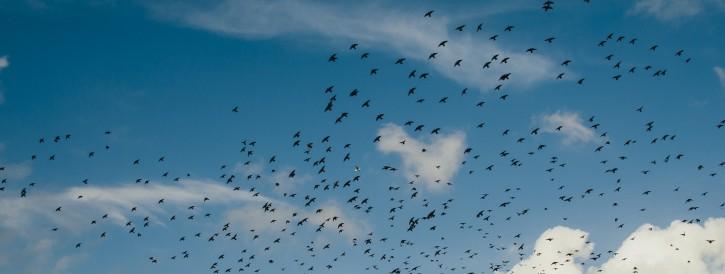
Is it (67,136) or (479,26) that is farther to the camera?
(67,136)

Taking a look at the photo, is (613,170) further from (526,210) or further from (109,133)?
(109,133)

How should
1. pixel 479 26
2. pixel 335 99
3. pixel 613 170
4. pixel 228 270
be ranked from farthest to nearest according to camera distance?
pixel 228 270 → pixel 613 170 → pixel 335 99 → pixel 479 26

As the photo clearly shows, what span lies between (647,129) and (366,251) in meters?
26.7

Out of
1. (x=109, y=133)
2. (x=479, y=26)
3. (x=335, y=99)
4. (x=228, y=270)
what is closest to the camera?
(x=479, y=26)

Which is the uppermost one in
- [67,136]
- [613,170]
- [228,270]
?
[613,170]

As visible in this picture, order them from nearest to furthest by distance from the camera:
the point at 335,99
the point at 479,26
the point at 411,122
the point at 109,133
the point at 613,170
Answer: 1. the point at 479,26
2. the point at 335,99
3. the point at 411,122
4. the point at 109,133
5. the point at 613,170

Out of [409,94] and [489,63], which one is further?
[409,94]

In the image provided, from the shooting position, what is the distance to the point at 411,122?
41.2 meters

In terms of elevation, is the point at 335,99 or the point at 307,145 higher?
the point at 307,145

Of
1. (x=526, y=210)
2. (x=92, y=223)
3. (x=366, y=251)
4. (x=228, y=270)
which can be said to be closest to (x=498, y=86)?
(x=526, y=210)

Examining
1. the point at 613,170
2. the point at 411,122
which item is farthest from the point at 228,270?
the point at 613,170

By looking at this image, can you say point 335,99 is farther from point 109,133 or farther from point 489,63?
point 109,133

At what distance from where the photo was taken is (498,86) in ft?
129

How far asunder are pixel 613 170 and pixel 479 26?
23410mm
